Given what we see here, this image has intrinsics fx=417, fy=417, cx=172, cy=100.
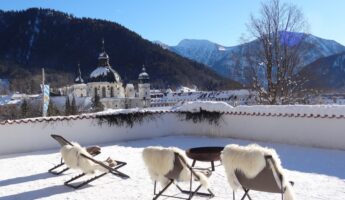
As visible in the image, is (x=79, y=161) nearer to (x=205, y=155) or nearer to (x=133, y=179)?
(x=133, y=179)

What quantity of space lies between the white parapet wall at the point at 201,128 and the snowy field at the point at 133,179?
1.85 feet

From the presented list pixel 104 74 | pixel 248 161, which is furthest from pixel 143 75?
pixel 248 161

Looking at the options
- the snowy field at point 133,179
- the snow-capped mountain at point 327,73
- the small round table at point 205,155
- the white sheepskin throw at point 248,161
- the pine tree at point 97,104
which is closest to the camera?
the white sheepskin throw at point 248,161

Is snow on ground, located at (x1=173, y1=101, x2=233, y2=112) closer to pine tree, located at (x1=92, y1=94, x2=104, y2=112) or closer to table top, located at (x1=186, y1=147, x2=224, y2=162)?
table top, located at (x1=186, y1=147, x2=224, y2=162)

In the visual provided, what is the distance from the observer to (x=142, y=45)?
98188 millimetres

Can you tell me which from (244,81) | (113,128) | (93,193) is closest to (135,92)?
(244,81)

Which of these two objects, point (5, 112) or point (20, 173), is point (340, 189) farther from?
point (5, 112)

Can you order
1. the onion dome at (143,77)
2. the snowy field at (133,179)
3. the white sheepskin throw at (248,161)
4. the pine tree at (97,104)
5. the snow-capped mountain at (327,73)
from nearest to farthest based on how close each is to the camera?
1. the white sheepskin throw at (248,161)
2. the snowy field at (133,179)
3. the snow-capped mountain at (327,73)
4. the pine tree at (97,104)
5. the onion dome at (143,77)

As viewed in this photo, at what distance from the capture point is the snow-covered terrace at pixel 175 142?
6.38 m

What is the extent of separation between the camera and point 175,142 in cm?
1212

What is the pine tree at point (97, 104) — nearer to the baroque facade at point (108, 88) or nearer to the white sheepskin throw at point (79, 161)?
the baroque facade at point (108, 88)

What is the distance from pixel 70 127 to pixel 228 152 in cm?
817

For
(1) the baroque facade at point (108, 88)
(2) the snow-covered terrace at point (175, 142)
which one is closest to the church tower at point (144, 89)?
(1) the baroque facade at point (108, 88)

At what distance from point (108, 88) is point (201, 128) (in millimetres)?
68166
